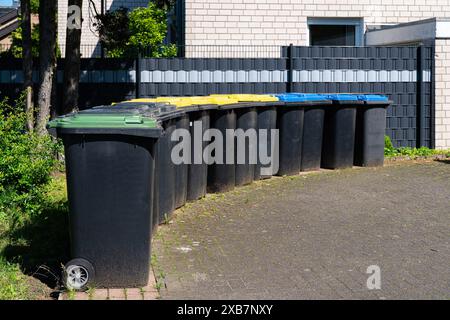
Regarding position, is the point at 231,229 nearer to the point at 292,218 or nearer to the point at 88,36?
the point at 292,218

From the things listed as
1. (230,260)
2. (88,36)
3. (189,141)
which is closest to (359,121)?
(189,141)

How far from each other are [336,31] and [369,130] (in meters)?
8.32

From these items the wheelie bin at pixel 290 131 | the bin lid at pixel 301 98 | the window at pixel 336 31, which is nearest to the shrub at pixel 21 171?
the wheelie bin at pixel 290 131

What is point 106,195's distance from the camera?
665 centimetres

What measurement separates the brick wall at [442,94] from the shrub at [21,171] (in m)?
9.24

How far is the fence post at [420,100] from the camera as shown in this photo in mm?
16719

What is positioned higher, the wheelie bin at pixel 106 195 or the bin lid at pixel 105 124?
the bin lid at pixel 105 124

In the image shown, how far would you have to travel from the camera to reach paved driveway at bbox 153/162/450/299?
6824 millimetres

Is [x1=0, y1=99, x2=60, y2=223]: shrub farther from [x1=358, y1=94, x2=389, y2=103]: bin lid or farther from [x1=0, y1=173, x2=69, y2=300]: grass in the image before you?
[x1=358, y1=94, x2=389, y2=103]: bin lid

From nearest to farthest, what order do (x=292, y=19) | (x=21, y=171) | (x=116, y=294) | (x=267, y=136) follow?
(x=116, y=294) < (x=21, y=171) < (x=267, y=136) < (x=292, y=19)

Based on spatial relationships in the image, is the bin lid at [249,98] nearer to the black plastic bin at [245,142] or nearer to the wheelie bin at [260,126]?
the wheelie bin at [260,126]

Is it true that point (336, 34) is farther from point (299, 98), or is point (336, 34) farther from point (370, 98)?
point (299, 98)

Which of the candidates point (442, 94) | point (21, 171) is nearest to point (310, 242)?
point (21, 171)

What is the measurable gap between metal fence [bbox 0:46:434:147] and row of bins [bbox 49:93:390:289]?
2.07 metres
